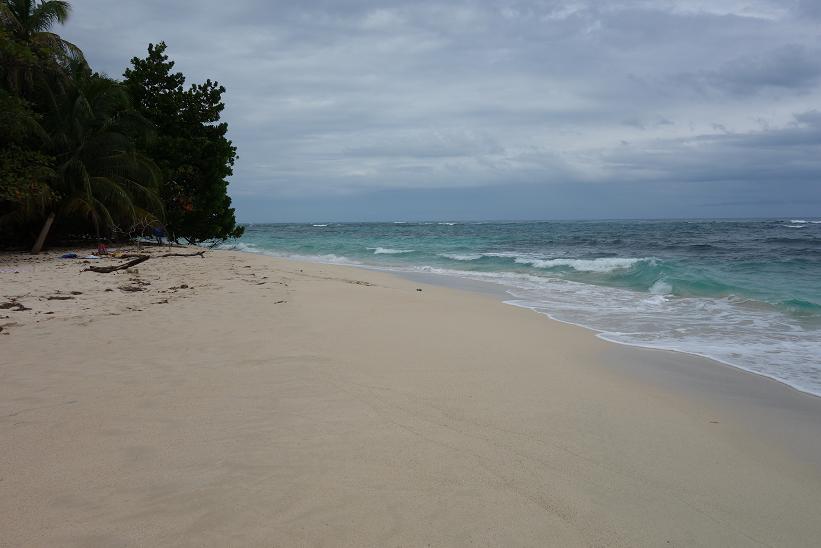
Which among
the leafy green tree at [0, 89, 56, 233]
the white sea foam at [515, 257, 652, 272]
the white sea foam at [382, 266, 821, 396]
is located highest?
the leafy green tree at [0, 89, 56, 233]

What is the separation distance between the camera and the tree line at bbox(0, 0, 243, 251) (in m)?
14.4

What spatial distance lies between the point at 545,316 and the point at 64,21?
2042cm

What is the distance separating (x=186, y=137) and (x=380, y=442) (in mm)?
21069

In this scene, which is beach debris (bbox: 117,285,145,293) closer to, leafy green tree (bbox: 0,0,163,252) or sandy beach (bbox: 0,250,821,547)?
sandy beach (bbox: 0,250,821,547)

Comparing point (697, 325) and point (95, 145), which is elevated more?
point (95, 145)

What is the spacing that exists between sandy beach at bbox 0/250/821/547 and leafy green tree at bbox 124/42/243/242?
1592 cm

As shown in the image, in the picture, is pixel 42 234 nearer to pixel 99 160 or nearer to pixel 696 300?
pixel 99 160

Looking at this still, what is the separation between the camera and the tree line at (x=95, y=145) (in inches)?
565

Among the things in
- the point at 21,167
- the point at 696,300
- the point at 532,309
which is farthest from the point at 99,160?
the point at 696,300

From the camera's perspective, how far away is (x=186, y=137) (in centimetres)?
2105

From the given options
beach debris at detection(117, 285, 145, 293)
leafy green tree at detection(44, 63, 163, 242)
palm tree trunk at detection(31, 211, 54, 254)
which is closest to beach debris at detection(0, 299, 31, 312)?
beach debris at detection(117, 285, 145, 293)

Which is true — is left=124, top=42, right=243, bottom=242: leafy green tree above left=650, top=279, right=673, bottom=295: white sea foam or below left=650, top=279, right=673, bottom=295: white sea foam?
above

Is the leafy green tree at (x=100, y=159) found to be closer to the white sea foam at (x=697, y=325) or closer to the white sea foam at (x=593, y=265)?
the white sea foam at (x=697, y=325)

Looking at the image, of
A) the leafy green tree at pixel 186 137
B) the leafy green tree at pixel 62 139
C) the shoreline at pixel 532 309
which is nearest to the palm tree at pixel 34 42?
the leafy green tree at pixel 62 139
